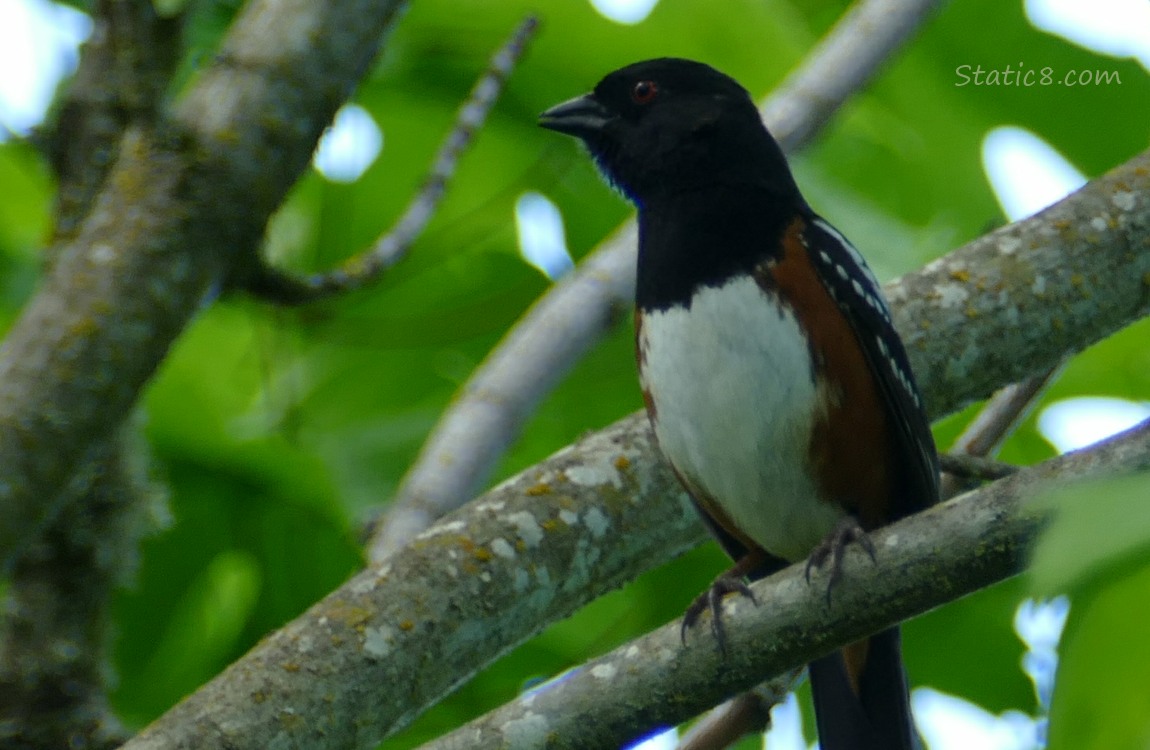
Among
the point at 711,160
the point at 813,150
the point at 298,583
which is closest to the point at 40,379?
the point at 298,583

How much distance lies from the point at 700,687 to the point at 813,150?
255 centimetres

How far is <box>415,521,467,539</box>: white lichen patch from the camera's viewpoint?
8.60 feet

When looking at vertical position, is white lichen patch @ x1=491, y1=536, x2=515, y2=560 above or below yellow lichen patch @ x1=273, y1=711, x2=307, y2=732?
above

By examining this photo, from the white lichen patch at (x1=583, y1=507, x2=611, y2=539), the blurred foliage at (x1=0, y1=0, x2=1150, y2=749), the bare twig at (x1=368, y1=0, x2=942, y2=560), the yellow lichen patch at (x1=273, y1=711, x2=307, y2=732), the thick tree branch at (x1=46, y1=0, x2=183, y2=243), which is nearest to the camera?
the yellow lichen patch at (x1=273, y1=711, x2=307, y2=732)

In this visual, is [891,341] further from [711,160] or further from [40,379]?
[40,379]

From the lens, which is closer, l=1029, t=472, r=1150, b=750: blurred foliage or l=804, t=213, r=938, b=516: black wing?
l=1029, t=472, r=1150, b=750: blurred foliage

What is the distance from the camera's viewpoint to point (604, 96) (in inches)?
138

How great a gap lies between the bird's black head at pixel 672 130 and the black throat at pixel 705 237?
0.05 metres

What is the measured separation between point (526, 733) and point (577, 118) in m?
1.96

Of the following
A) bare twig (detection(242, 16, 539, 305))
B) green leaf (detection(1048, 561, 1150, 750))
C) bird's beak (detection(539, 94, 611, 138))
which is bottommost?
green leaf (detection(1048, 561, 1150, 750))

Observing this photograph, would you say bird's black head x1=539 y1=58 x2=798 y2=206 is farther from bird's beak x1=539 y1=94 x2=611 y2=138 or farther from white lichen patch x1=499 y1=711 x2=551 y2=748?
white lichen patch x1=499 y1=711 x2=551 y2=748

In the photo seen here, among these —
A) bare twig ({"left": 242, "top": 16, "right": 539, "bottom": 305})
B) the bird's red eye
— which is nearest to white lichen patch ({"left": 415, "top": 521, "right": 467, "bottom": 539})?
bare twig ({"left": 242, "top": 16, "right": 539, "bottom": 305})

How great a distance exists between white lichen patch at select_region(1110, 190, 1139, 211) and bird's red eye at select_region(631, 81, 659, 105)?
1.14m
